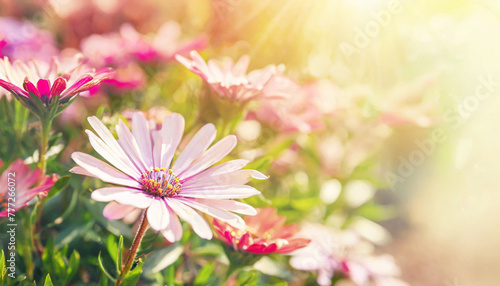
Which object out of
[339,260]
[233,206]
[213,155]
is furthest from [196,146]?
[339,260]

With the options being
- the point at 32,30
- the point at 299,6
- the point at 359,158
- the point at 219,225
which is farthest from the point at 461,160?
the point at 32,30

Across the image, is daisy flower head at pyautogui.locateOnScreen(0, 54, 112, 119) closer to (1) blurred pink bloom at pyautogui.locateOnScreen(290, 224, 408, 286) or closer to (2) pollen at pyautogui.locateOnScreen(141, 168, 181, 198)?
(2) pollen at pyautogui.locateOnScreen(141, 168, 181, 198)

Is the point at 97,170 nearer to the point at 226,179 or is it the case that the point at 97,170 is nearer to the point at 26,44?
the point at 226,179

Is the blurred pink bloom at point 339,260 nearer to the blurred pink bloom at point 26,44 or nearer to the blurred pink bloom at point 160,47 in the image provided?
the blurred pink bloom at point 160,47

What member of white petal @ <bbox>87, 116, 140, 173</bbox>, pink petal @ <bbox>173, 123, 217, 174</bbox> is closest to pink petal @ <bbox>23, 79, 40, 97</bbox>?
white petal @ <bbox>87, 116, 140, 173</bbox>

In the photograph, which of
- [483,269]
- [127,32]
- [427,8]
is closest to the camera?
[127,32]

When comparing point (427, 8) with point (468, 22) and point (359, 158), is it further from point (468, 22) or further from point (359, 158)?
point (359, 158)
